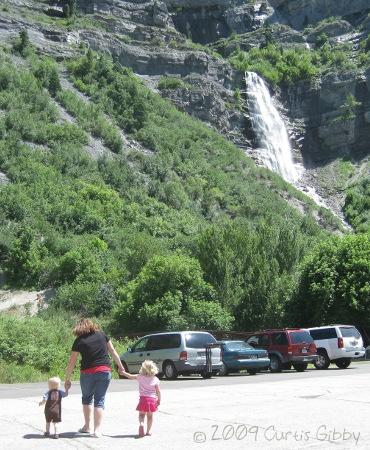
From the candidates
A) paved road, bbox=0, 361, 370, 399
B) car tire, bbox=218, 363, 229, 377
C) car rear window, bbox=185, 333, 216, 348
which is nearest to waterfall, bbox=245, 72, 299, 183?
car tire, bbox=218, 363, 229, 377

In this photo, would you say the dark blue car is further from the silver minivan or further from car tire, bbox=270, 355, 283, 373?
the silver minivan

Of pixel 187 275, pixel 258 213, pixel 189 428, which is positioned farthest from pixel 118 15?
pixel 189 428

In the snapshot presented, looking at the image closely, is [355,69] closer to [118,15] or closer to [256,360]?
[118,15]

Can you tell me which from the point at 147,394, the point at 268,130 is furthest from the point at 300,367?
the point at 268,130

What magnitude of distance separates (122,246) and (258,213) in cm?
1744

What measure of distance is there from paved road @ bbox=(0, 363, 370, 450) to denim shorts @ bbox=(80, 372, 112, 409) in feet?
1.69

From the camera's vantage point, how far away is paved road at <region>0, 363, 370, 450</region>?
8164mm

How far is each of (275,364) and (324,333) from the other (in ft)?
8.02

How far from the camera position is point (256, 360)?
74.4ft

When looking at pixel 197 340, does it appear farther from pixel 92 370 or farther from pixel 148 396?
pixel 92 370

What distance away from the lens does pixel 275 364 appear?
942 inches

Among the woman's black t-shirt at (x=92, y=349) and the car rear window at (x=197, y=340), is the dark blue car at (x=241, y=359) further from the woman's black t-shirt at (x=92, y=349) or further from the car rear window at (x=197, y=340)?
the woman's black t-shirt at (x=92, y=349)

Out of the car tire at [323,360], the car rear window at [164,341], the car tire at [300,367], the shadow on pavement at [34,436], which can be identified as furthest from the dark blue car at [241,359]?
the shadow on pavement at [34,436]

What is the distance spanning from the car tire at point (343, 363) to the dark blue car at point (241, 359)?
3412mm
